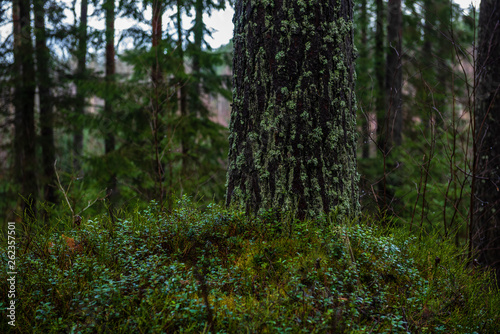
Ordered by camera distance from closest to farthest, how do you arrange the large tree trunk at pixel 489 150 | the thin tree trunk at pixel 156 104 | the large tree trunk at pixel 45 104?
the large tree trunk at pixel 489 150
the thin tree trunk at pixel 156 104
the large tree trunk at pixel 45 104

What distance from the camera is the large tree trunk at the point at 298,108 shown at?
288cm

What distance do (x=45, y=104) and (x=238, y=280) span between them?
34.8ft

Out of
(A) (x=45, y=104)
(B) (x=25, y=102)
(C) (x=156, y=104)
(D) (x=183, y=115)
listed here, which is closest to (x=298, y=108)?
(C) (x=156, y=104)


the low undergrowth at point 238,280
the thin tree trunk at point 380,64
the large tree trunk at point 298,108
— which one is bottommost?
the low undergrowth at point 238,280

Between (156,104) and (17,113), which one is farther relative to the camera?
(17,113)

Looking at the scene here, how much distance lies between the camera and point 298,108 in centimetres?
288

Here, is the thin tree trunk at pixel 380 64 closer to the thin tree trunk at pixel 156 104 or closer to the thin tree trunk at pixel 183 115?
the thin tree trunk at pixel 183 115

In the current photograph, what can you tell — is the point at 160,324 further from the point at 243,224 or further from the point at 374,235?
the point at 374,235

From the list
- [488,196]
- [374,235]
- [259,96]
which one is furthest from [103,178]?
[488,196]

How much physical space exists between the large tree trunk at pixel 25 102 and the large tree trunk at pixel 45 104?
22 centimetres

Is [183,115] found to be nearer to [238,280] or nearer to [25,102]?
[25,102]

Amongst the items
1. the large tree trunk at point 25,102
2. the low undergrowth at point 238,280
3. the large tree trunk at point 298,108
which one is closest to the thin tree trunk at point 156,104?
the low undergrowth at point 238,280

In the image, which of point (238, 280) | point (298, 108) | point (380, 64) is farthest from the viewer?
point (380, 64)

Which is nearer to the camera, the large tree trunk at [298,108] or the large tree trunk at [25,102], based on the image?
the large tree trunk at [298,108]
